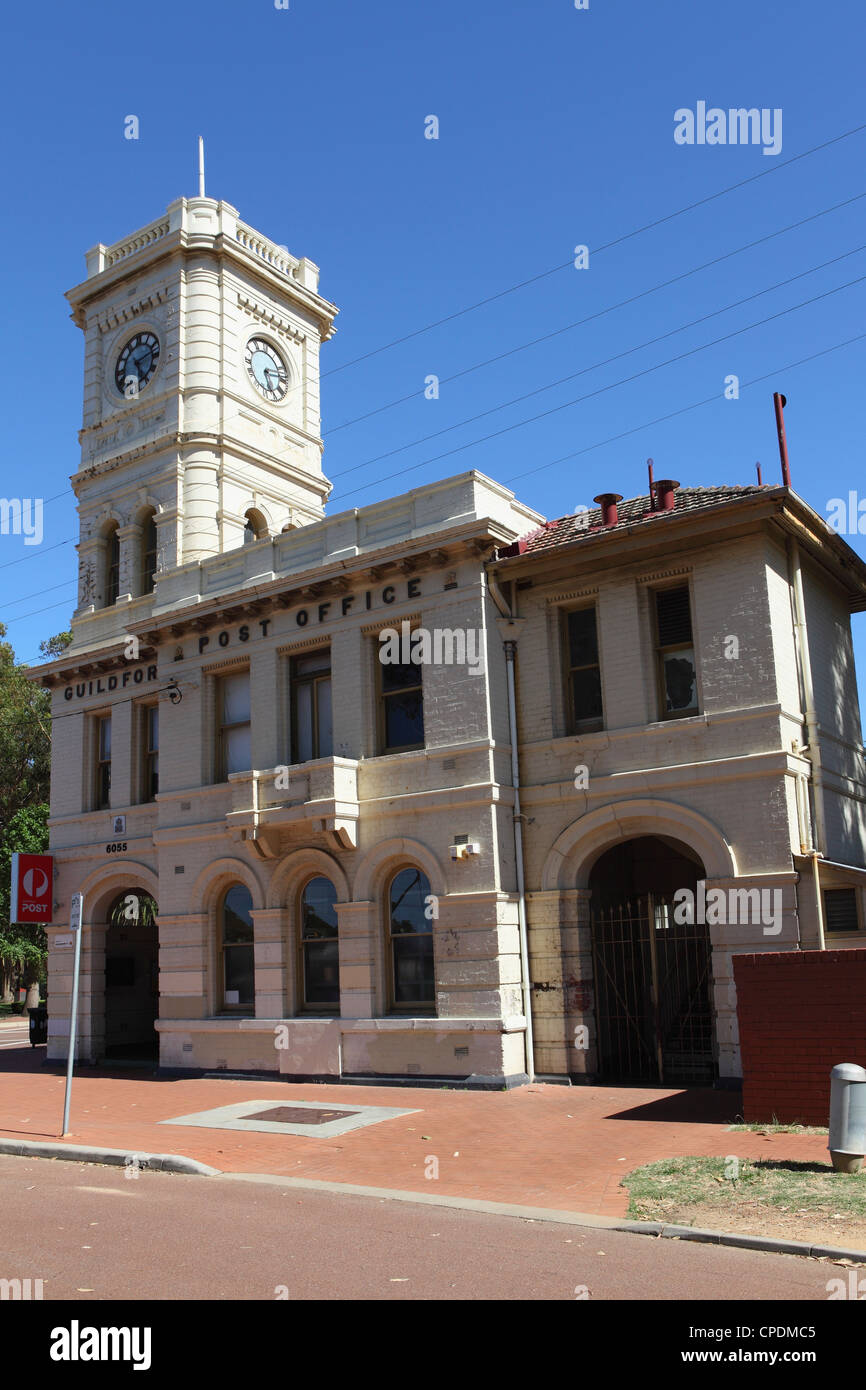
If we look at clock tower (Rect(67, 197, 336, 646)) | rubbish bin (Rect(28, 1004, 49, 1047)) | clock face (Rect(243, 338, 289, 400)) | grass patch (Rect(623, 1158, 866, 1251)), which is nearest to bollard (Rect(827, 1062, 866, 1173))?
grass patch (Rect(623, 1158, 866, 1251))

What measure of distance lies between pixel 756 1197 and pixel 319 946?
10882mm

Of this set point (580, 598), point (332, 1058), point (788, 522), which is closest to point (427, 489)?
point (580, 598)

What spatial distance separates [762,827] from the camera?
48.4ft

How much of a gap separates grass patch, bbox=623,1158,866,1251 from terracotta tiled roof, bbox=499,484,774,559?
8.79m

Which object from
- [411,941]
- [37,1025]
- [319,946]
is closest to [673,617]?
[411,941]

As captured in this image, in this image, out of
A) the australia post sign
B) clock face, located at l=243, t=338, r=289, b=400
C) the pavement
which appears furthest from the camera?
clock face, located at l=243, t=338, r=289, b=400

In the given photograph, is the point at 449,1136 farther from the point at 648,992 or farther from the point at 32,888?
the point at 32,888

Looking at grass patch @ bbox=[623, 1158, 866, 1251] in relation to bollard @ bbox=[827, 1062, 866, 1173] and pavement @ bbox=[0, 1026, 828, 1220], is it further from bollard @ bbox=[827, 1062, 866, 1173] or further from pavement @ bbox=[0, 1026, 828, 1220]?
pavement @ bbox=[0, 1026, 828, 1220]

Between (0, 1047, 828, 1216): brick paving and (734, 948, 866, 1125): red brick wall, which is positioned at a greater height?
(734, 948, 866, 1125): red brick wall

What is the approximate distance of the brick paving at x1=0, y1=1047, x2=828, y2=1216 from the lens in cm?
1048
